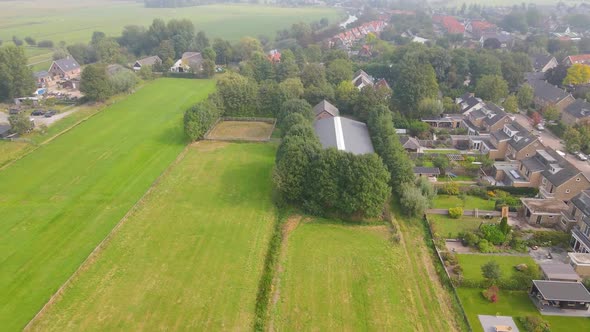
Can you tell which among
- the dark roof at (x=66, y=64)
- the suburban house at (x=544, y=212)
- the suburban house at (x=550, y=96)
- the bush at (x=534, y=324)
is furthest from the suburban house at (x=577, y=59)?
the dark roof at (x=66, y=64)

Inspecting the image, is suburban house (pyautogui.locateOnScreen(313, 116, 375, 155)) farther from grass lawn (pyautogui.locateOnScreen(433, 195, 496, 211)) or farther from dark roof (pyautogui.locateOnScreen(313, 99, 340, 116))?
grass lawn (pyautogui.locateOnScreen(433, 195, 496, 211))

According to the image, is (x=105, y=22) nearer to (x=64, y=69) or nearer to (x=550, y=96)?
(x=64, y=69)

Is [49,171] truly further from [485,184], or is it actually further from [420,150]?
[485,184]

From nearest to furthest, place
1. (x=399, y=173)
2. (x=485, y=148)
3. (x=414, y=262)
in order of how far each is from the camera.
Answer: (x=414, y=262) < (x=399, y=173) < (x=485, y=148)

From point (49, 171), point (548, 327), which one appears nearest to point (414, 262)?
point (548, 327)

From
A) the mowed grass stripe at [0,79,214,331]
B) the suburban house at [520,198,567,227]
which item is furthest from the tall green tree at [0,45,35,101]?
the suburban house at [520,198,567,227]

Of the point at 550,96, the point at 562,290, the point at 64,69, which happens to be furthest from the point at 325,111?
the point at 64,69

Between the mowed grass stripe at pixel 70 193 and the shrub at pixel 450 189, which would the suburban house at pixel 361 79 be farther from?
the shrub at pixel 450 189
